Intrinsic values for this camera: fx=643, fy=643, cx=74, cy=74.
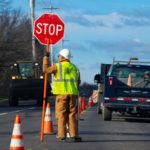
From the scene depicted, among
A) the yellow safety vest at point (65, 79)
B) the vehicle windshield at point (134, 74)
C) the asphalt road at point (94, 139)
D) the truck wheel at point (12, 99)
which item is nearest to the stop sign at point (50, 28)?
the yellow safety vest at point (65, 79)

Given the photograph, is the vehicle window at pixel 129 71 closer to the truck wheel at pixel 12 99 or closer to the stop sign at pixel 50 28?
the stop sign at pixel 50 28

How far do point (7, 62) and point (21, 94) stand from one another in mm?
22455

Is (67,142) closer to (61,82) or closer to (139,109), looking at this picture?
(61,82)

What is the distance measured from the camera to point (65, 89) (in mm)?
14039

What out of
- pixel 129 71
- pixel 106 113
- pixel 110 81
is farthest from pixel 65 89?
pixel 129 71

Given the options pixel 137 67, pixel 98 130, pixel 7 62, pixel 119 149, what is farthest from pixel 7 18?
pixel 119 149

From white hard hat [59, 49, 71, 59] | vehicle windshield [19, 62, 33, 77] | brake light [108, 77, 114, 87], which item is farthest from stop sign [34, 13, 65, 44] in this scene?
vehicle windshield [19, 62, 33, 77]

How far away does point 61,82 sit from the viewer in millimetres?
14047

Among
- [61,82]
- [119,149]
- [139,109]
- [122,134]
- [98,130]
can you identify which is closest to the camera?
[119,149]

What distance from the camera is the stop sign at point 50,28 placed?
1502 cm

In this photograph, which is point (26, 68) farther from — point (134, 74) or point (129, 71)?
point (134, 74)

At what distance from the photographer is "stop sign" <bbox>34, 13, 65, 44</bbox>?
15.0 meters

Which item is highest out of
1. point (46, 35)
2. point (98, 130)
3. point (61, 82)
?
point (46, 35)

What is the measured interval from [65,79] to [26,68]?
2811 centimetres
